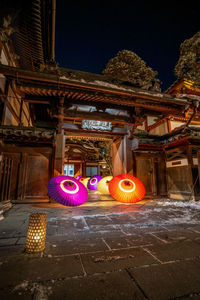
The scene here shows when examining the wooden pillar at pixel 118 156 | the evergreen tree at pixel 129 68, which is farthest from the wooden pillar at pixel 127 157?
the evergreen tree at pixel 129 68

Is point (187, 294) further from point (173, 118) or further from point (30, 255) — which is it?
point (173, 118)

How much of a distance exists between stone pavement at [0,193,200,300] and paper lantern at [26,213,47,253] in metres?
0.09

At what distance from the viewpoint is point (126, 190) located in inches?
238

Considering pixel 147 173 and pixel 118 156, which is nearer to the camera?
pixel 147 173

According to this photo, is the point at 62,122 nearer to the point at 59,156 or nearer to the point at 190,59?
the point at 59,156

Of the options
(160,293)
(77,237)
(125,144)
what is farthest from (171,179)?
(160,293)

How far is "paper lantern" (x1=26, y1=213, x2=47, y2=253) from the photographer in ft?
6.82

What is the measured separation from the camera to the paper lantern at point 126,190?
5.90 meters

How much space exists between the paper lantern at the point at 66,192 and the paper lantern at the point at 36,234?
2.70m

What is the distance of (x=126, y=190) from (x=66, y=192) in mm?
2568

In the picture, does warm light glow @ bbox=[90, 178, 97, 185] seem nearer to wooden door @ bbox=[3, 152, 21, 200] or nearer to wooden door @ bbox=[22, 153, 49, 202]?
wooden door @ bbox=[22, 153, 49, 202]

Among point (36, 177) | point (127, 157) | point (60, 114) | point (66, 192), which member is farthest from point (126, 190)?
point (60, 114)

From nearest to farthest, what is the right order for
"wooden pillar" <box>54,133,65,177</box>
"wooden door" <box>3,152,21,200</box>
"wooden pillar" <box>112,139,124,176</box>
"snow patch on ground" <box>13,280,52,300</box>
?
"snow patch on ground" <box>13,280,52,300</box> < "wooden door" <box>3,152,21,200</box> < "wooden pillar" <box>54,133,65,177</box> < "wooden pillar" <box>112,139,124,176</box>

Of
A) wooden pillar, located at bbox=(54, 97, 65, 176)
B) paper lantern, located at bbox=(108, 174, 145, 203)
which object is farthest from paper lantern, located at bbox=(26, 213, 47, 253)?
wooden pillar, located at bbox=(54, 97, 65, 176)
